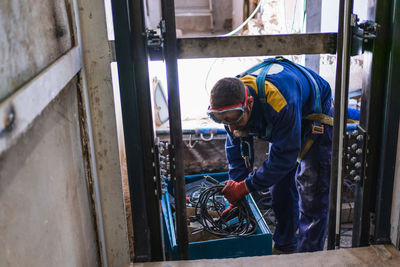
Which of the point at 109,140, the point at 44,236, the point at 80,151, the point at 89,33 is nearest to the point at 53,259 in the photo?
the point at 44,236

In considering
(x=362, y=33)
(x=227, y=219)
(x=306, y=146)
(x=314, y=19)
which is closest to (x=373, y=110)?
(x=362, y=33)

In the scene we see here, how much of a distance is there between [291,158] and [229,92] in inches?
22.7

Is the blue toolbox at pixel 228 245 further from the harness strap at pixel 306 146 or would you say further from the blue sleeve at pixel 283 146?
the harness strap at pixel 306 146

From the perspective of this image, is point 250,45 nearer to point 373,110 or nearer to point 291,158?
point 373,110

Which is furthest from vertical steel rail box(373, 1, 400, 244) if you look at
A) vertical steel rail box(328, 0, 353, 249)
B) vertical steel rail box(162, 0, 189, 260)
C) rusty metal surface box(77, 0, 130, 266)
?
rusty metal surface box(77, 0, 130, 266)

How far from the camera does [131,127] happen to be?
150cm

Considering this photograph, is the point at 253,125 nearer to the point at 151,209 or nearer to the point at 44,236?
the point at 151,209

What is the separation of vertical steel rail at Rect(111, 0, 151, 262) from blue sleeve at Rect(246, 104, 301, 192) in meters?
1.14

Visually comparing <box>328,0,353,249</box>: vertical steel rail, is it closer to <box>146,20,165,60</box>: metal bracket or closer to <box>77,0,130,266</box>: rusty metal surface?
<box>146,20,165,60</box>: metal bracket

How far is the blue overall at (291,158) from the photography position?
8.02 feet

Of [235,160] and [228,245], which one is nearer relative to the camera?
[228,245]

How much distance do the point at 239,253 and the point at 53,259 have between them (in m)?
1.91

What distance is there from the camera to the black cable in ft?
9.20

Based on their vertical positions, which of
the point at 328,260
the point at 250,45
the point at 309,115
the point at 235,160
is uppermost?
the point at 250,45
